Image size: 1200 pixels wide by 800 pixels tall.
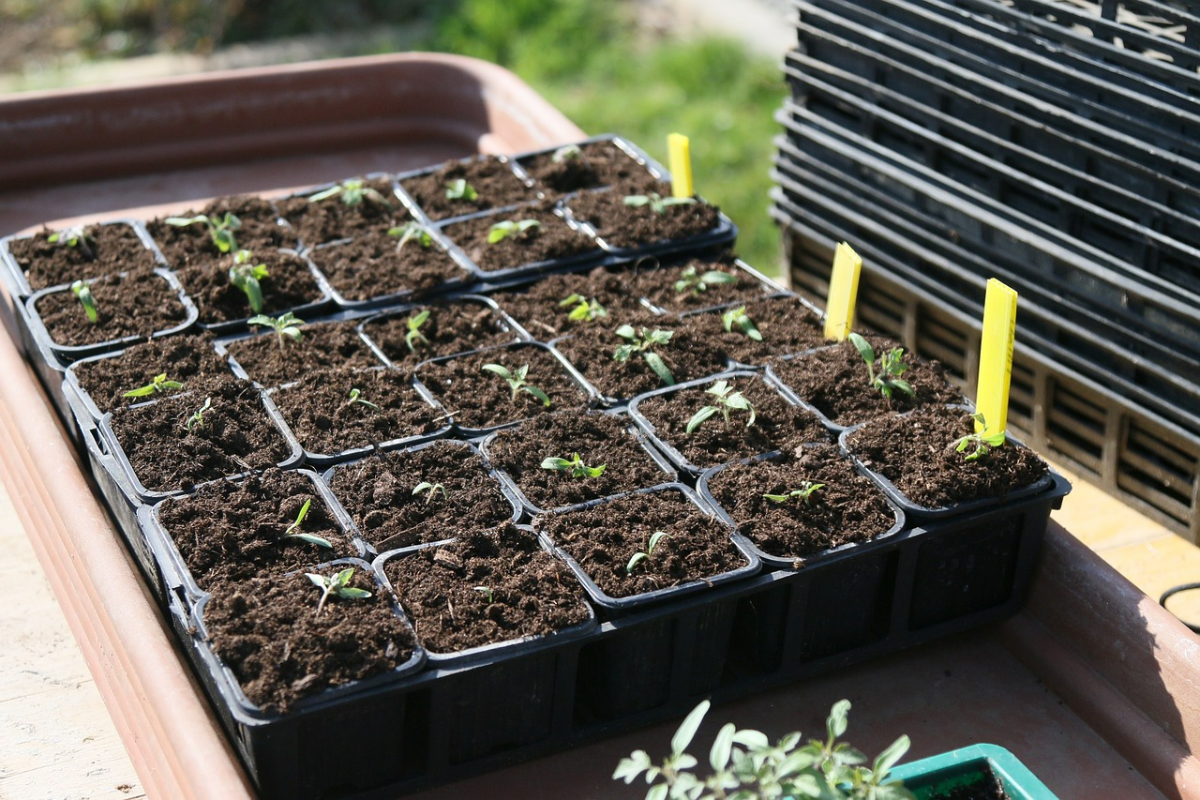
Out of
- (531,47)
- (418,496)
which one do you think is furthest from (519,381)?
(531,47)

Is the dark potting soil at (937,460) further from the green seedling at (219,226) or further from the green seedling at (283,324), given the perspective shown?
the green seedling at (219,226)

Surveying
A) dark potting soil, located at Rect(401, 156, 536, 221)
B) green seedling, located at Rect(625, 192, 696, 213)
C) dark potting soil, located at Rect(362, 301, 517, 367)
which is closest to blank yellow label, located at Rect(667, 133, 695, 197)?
green seedling, located at Rect(625, 192, 696, 213)

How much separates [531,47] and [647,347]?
15.7 ft

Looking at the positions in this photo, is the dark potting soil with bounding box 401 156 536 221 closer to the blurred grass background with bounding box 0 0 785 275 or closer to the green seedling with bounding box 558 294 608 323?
the green seedling with bounding box 558 294 608 323

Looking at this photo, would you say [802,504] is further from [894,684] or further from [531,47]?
[531,47]

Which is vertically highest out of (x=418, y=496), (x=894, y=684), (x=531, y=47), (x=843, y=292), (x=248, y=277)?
(x=843, y=292)

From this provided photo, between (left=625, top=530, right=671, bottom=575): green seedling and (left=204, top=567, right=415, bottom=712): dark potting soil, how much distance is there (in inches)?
16.1

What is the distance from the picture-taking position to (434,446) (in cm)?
272

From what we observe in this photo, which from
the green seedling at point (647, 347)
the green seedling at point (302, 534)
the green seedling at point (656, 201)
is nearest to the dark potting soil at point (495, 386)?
the green seedling at point (647, 347)

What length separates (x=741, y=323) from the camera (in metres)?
3.20

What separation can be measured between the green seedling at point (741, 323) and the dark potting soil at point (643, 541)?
0.69 meters

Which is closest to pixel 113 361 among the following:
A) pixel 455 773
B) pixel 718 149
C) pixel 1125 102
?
pixel 455 773

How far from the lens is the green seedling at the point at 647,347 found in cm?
297

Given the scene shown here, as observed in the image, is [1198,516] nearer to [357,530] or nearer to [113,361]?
[357,530]
